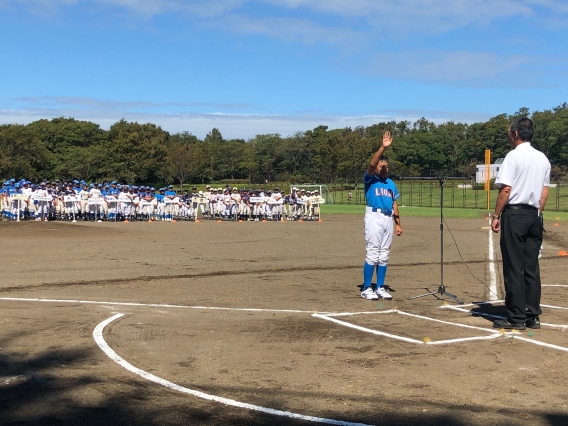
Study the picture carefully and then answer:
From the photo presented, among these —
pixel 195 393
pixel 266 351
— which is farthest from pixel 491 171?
pixel 195 393

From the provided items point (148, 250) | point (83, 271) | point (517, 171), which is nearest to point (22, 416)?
point (517, 171)

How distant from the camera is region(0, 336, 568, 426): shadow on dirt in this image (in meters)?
4.50

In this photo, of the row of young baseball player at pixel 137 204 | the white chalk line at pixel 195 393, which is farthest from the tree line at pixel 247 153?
the white chalk line at pixel 195 393

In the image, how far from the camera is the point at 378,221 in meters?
10.1

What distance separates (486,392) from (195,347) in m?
2.99

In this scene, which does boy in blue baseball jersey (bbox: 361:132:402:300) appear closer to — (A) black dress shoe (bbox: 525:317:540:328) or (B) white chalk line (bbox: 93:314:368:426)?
(A) black dress shoe (bbox: 525:317:540:328)

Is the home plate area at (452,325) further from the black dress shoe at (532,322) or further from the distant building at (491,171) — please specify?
the distant building at (491,171)

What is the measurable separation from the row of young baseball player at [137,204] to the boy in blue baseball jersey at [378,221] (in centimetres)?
2564

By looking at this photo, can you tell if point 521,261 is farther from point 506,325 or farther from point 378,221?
point 378,221

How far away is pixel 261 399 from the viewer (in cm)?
500

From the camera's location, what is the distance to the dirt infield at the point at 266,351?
187 inches

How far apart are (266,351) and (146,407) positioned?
196 cm

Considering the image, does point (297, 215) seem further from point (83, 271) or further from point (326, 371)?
point (326, 371)

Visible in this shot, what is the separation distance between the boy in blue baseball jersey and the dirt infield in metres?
0.55
